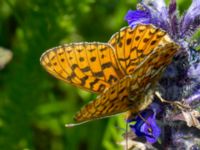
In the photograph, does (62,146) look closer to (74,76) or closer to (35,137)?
(35,137)

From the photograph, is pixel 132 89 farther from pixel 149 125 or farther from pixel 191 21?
pixel 191 21

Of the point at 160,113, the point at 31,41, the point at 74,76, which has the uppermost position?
the point at 31,41

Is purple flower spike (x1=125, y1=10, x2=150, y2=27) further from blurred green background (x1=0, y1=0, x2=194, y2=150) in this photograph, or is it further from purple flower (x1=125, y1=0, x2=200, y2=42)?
blurred green background (x1=0, y1=0, x2=194, y2=150)

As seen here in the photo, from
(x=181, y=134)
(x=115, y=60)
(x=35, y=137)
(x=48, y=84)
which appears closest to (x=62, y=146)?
(x=35, y=137)

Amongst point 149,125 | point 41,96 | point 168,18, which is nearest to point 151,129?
point 149,125

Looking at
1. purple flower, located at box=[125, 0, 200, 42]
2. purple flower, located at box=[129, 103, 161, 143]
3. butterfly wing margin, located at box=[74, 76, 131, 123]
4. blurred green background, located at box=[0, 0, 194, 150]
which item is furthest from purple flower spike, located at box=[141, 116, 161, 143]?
blurred green background, located at box=[0, 0, 194, 150]

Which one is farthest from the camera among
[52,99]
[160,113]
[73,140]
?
[52,99]

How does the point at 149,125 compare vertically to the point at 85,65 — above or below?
below
